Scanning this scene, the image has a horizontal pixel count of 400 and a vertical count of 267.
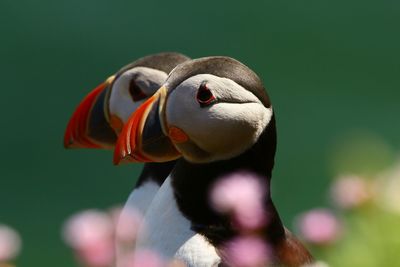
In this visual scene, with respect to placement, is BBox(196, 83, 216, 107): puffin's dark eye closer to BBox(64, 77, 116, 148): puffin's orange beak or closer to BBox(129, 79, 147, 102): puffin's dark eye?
BBox(129, 79, 147, 102): puffin's dark eye

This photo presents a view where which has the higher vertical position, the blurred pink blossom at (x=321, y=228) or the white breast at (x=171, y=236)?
the blurred pink blossom at (x=321, y=228)

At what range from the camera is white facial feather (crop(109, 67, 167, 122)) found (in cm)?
353

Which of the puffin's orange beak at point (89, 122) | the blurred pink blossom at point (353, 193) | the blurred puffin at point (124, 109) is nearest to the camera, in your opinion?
the blurred pink blossom at point (353, 193)

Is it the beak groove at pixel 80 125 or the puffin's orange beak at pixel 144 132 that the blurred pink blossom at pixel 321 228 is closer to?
the puffin's orange beak at pixel 144 132

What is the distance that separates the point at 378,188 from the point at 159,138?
54.8 inches

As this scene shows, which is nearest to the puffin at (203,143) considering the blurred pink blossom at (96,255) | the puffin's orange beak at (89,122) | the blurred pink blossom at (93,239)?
the puffin's orange beak at (89,122)

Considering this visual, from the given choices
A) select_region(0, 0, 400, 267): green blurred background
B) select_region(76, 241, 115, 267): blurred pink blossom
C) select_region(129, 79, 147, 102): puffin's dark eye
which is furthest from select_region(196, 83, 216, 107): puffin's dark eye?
select_region(0, 0, 400, 267): green blurred background

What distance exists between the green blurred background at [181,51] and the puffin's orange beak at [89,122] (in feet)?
8.67

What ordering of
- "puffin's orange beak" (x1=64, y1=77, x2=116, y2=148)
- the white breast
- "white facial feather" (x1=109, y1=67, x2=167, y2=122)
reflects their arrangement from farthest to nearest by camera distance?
"puffin's orange beak" (x1=64, y1=77, x2=116, y2=148) < "white facial feather" (x1=109, y1=67, x2=167, y2=122) < the white breast

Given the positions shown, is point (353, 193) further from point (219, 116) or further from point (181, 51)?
point (181, 51)

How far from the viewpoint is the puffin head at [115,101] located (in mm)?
3535

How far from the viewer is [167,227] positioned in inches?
108

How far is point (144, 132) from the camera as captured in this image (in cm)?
279

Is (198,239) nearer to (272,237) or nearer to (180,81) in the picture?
(272,237)
